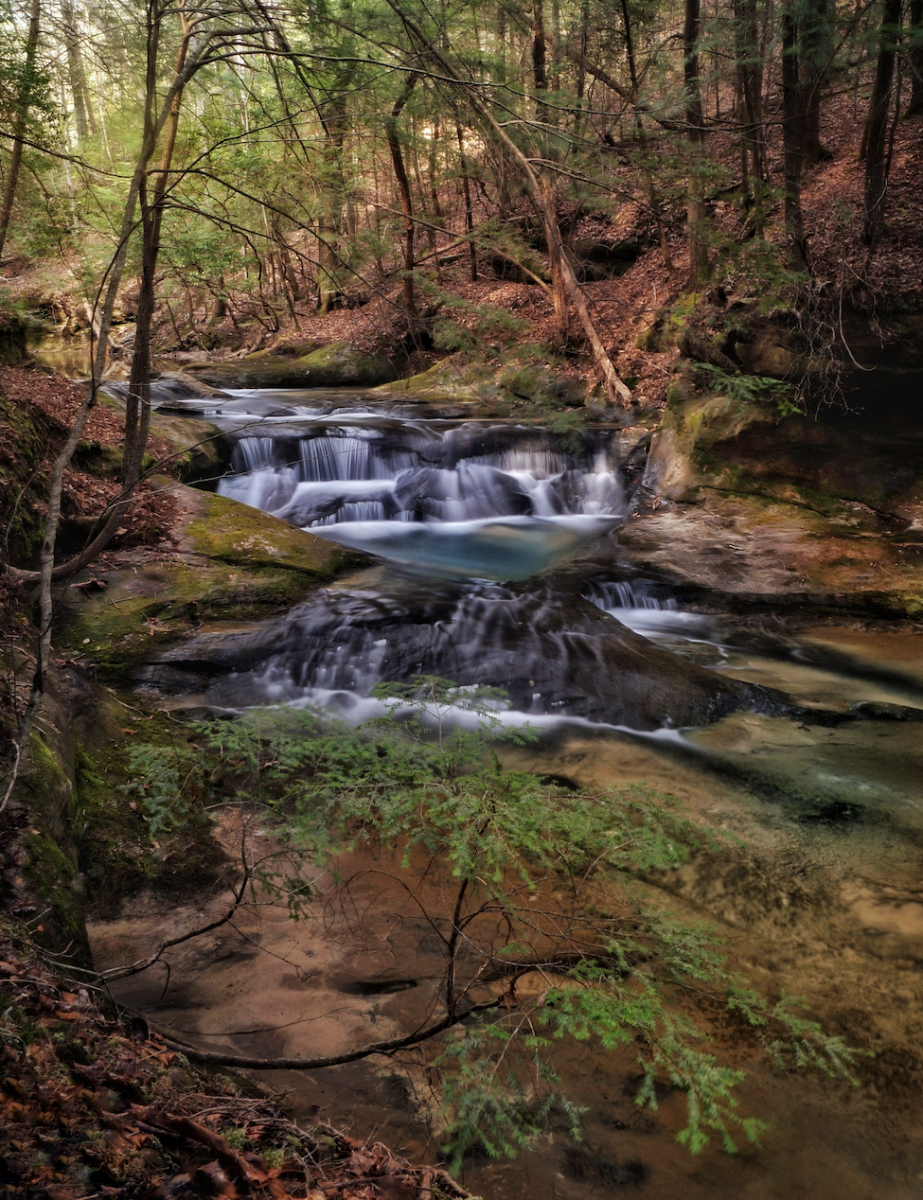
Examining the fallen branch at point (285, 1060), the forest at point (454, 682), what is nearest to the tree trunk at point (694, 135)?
the forest at point (454, 682)

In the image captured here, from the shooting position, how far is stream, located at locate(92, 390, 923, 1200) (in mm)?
2902

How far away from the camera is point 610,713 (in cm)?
658

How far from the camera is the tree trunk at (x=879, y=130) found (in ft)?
32.5

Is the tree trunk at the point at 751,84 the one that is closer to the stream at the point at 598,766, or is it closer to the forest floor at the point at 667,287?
the forest floor at the point at 667,287

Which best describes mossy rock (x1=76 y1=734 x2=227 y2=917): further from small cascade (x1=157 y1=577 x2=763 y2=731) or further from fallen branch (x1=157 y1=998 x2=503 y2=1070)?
small cascade (x1=157 y1=577 x2=763 y2=731)

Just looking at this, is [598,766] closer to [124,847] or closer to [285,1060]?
[124,847]

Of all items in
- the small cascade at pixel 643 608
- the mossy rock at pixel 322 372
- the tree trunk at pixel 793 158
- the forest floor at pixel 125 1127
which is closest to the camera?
the forest floor at pixel 125 1127

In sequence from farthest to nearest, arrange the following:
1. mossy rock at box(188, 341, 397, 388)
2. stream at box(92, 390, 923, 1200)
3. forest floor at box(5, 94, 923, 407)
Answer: mossy rock at box(188, 341, 397, 388) → forest floor at box(5, 94, 923, 407) → stream at box(92, 390, 923, 1200)

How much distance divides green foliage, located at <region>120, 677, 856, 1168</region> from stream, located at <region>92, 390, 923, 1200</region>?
0.19 metres

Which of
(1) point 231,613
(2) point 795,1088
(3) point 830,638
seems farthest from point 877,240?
(2) point 795,1088

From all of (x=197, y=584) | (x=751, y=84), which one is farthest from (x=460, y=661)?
(x=751, y=84)

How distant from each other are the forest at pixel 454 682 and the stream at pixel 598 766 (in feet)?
0.08

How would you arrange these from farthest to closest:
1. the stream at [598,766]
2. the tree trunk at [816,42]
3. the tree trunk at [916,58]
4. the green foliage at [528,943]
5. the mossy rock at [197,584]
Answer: the tree trunk at [816,42]
the tree trunk at [916,58]
the mossy rock at [197,584]
the stream at [598,766]
the green foliage at [528,943]

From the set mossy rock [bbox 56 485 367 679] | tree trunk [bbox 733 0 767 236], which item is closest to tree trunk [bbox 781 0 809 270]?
tree trunk [bbox 733 0 767 236]
